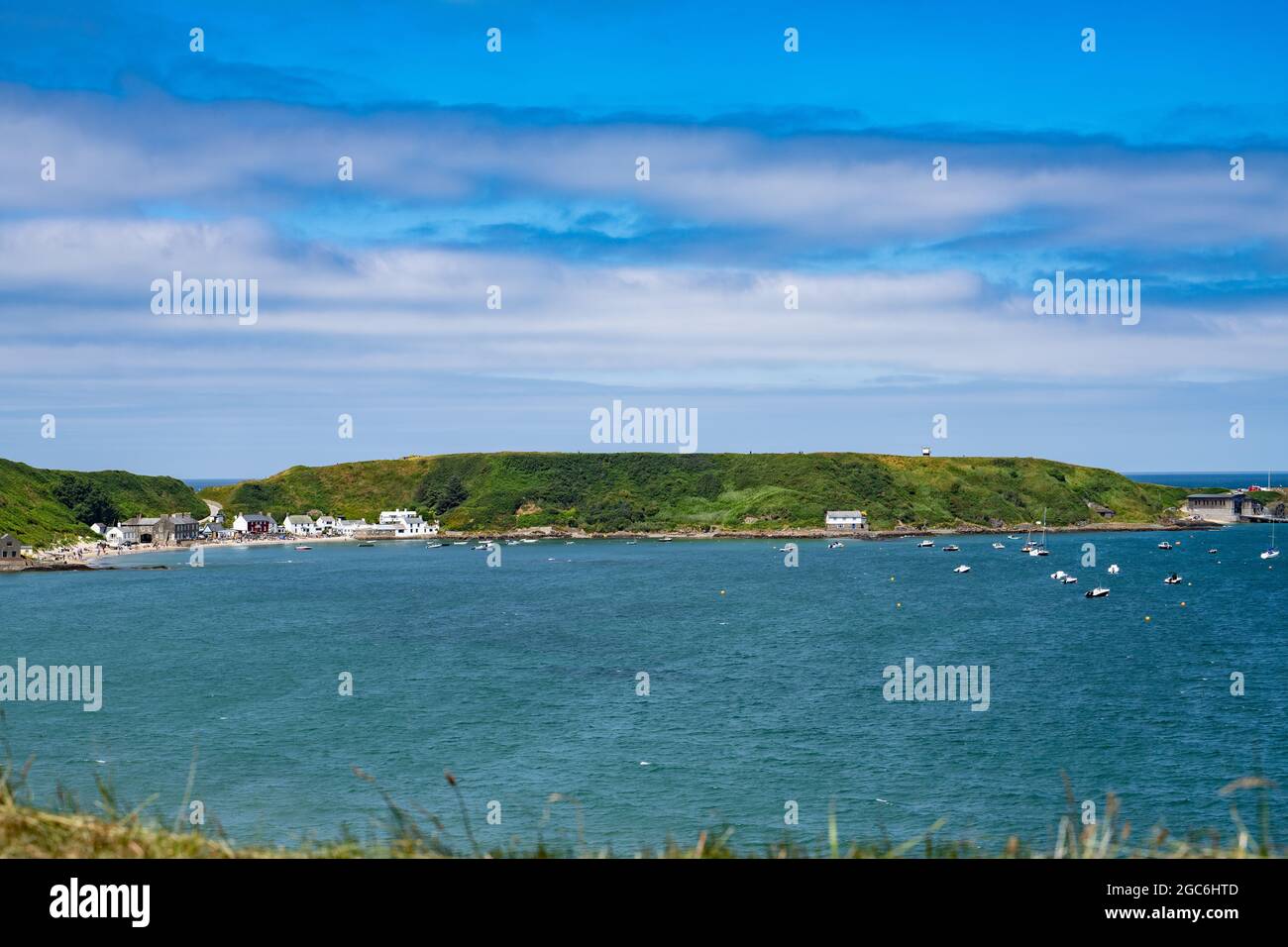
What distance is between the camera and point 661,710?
61.1m

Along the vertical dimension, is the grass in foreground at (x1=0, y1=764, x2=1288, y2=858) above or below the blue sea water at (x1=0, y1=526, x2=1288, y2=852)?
above

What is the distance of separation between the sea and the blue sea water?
0.90 ft

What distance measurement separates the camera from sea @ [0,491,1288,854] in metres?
42.5

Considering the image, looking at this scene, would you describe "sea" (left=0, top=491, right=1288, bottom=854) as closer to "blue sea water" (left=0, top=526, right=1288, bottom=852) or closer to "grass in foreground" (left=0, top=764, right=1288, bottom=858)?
"blue sea water" (left=0, top=526, right=1288, bottom=852)

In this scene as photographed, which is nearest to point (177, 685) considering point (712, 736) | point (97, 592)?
point (712, 736)

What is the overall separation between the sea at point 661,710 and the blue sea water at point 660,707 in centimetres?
27

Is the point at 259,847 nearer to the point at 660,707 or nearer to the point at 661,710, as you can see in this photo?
the point at 661,710

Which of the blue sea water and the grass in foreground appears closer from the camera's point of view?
the grass in foreground

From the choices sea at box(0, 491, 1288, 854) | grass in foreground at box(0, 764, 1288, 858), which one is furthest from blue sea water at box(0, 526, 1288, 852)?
grass in foreground at box(0, 764, 1288, 858)

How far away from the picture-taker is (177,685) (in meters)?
70.4

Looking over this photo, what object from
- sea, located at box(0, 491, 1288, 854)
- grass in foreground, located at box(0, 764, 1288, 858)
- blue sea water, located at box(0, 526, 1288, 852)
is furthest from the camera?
blue sea water, located at box(0, 526, 1288, 852)

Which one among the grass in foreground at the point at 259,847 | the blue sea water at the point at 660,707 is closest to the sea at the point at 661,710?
the blue sea water at the point at 660,707
